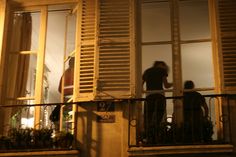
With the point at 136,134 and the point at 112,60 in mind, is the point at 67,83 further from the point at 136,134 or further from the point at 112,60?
the point at 136,134

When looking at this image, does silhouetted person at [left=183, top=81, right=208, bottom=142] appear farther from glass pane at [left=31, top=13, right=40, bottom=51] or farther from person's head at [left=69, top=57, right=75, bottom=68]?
glass pane at [left=31, top=13, right=40, bottom=51]

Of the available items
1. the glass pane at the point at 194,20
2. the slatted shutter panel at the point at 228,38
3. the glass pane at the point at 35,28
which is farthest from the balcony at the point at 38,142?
the slatted shutter panel at the point at 228,38

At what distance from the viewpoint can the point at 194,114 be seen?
8812 mm

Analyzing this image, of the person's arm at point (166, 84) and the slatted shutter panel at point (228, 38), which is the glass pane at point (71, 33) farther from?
the slatted shutter panel at point (228, 38)

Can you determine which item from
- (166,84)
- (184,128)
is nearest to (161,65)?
(166,84)

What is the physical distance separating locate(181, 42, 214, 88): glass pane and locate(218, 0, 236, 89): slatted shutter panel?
29 centimetres

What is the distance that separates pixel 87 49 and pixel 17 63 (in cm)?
144

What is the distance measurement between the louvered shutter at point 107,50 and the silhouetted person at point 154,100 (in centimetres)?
34

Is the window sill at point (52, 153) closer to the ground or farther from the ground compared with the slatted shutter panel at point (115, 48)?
closer to the ground

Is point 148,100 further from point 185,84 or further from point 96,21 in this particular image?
point 96,21

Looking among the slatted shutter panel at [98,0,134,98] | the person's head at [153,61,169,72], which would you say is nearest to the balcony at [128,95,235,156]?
the slatted shutter panel at [98,0,134,98]

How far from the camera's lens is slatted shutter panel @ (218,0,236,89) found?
8.93 m

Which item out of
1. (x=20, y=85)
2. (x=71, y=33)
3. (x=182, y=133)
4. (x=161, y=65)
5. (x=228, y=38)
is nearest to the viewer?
(x=182, y=133)

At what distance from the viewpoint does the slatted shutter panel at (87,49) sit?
9.26 meters
